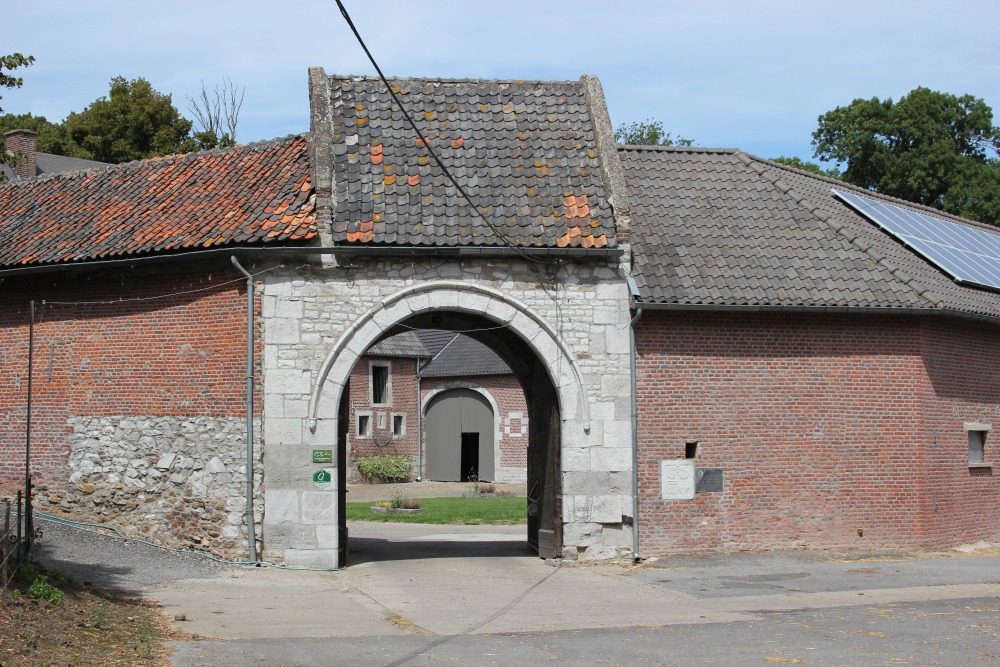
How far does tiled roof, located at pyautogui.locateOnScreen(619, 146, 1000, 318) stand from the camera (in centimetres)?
1659

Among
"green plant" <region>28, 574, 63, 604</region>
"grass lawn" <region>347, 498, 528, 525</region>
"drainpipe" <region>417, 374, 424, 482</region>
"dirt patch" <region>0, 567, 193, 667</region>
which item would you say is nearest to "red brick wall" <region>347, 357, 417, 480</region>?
"drainpipe" <region>417, 374, 424, 482</region>

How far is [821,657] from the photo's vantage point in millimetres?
9477

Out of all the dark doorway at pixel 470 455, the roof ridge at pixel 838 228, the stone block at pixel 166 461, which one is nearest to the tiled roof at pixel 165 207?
the stone block at pixel 166 461

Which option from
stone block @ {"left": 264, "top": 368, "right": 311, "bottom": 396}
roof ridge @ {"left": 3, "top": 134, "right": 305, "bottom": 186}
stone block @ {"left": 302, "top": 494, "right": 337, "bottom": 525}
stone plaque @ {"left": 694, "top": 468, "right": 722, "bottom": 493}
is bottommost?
stone block @ {"left": 302, "top": 494, "right": 337, "bottom": 525}

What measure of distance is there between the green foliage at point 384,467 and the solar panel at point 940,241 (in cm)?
2137

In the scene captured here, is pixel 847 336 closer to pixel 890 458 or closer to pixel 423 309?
pixel 890 458

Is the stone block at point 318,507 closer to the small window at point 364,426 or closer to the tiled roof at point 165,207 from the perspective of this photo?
the tiled roof at point 165,207

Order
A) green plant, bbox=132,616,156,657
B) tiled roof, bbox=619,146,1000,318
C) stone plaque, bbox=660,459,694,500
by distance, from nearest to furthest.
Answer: green plant, bbox=132,616,156,657
stone plaque, bbox=660,459,694,500
tiled roof, bbox=619,146,1000,318

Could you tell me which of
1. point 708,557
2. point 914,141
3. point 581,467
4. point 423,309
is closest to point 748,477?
point 708,557

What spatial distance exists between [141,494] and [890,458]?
11213 mm

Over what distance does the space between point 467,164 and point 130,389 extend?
6.06 m

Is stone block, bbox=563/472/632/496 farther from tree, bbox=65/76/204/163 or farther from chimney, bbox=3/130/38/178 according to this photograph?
tree, bbox=65/76/204/163

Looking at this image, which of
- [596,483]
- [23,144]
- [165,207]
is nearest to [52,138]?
[23,144]

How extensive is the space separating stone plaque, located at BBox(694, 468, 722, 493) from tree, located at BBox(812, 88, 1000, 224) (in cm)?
3121
